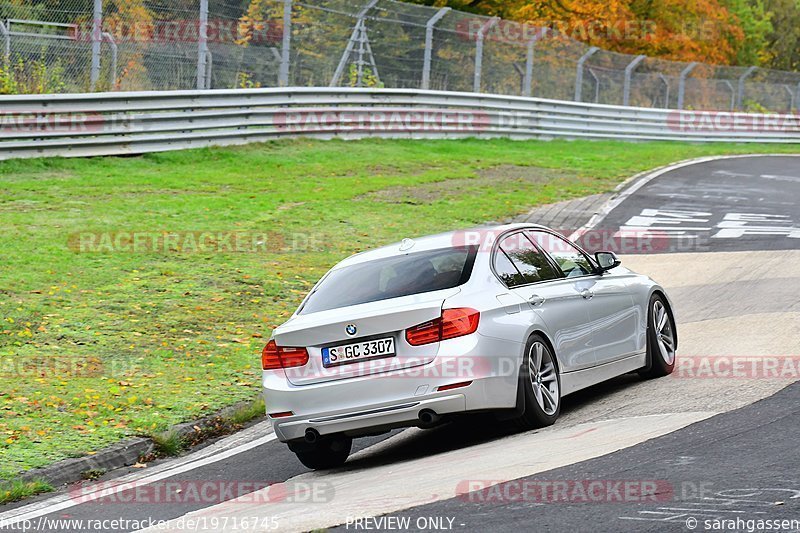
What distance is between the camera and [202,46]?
2355 centimetres

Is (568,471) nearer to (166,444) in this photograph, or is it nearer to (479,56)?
(166,444)

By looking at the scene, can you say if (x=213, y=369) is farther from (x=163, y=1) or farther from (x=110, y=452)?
(x=163, y=1)

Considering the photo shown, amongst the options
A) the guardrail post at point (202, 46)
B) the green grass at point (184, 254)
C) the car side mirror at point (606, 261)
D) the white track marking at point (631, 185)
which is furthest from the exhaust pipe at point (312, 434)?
the guardrail post at point (202, 46)

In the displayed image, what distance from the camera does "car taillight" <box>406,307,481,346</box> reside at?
771cm

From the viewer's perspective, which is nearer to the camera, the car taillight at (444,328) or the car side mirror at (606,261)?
the car taillight at (444,328)

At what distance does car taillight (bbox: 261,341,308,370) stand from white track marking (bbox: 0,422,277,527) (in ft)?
2.84

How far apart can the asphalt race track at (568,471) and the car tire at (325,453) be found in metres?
0.10

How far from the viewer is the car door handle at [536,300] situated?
841cm

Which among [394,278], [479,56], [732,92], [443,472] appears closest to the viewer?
[443,472]

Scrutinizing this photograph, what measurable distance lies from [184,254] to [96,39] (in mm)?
7677

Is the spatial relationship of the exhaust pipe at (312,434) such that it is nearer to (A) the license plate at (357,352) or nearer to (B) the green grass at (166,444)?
(A) the license plate at (357,352)

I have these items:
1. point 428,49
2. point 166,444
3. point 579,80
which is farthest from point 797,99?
point 166,444

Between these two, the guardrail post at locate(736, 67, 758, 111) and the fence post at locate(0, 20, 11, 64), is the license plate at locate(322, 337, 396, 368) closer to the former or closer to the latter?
the fence post at locate(0, 20, 11, 64)

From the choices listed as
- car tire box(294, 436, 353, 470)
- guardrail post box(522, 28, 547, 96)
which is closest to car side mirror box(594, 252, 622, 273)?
car tire box(294, 436, 353, 470)
